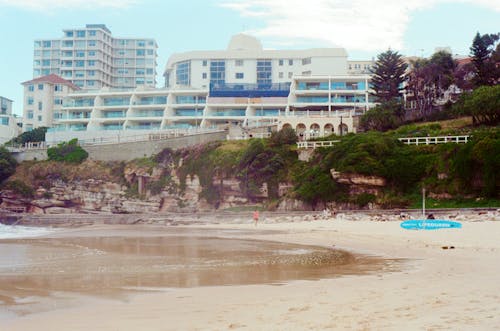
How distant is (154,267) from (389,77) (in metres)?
48.0

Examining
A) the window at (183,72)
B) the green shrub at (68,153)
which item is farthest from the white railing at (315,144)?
the window at (183,72)

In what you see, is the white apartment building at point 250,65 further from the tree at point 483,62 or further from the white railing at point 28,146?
the tree at point 483,62

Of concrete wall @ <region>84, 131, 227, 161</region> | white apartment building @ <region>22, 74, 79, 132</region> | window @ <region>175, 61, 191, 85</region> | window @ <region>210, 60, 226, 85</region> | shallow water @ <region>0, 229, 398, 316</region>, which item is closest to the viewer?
shallow water @ <region>0, 229, 398, 316</region>

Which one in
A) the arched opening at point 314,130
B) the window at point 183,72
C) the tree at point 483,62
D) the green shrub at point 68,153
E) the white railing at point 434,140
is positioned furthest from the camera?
the window at point 183,72

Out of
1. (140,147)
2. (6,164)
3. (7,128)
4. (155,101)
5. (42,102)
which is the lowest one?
(6,164)

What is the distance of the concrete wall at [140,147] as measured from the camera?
56.0 m

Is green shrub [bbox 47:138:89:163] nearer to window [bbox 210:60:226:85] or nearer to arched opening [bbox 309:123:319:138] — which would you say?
arched opening [bbox 309:123:319:138]

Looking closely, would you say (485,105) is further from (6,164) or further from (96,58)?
(96,58)

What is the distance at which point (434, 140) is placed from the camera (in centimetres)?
3953

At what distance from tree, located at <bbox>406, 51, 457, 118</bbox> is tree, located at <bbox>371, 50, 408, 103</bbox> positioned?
10.4 feet

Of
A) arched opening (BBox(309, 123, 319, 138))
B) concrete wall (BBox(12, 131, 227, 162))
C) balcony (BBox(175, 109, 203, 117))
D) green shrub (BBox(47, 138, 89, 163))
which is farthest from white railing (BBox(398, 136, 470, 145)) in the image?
green shrub (BBox(47, 138, 89, 163))

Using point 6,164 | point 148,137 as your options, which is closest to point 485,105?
point 148,137

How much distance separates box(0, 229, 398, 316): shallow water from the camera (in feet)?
35.6

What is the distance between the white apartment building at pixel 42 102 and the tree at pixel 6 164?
2444 centimetres
